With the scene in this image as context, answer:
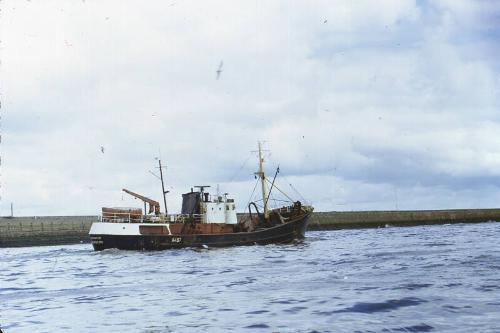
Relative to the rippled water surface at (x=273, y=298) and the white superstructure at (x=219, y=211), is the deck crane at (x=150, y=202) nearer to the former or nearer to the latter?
the white superstructure at (x=219, y=211)

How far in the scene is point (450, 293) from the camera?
16.3 metres

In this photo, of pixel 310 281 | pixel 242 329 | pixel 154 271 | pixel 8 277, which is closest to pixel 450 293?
pixel 310 281

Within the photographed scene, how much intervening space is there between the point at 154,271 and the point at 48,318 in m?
13.2

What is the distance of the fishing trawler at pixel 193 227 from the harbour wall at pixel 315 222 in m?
30.7

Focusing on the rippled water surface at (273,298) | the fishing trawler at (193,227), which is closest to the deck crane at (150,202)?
the fishing trawler at (193,227)

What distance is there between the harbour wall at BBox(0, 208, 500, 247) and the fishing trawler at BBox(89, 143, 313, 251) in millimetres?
30667

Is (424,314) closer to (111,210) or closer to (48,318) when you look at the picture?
(48,318)

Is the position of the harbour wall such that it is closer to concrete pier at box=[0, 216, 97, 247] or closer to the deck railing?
concrete pier at box=[0, 216, 97, 247]

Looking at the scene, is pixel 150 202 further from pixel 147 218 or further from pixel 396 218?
pixel 396 218

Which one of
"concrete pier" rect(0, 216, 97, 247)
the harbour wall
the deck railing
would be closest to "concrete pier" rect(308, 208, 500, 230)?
the harbour wall

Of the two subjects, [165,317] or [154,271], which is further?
[154,271]

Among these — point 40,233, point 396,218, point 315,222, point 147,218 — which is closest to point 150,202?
point 147,218

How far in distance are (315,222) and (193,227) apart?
187 ft

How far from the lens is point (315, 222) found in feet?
344
